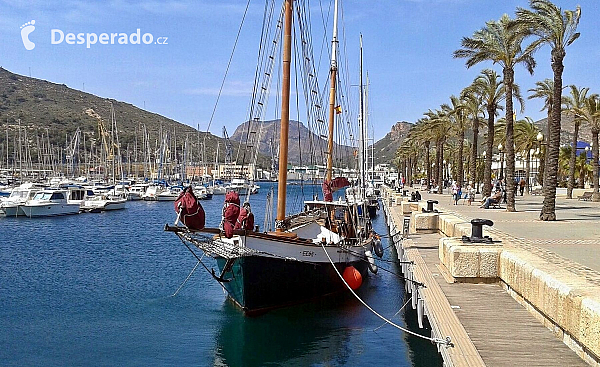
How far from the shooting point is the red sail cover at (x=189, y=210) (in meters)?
17.2

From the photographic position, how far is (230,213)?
17.5 metres

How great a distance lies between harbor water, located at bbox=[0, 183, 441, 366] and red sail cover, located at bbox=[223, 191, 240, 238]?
108 inches

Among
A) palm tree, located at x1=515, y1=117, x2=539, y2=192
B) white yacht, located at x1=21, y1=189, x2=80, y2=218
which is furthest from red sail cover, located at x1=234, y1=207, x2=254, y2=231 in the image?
palm tree, located at x1=515, y1=117, x2=539, y2=192

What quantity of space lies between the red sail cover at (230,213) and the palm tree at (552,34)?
1651 centimetres

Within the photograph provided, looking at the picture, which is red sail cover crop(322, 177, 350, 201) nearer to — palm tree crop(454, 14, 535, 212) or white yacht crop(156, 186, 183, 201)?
palm tree crop(454, 14, 535, 212)

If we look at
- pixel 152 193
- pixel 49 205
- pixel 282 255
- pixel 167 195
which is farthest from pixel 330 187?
pixel 152 193

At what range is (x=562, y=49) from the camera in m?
28.9

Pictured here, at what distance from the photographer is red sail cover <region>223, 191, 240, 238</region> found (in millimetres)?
17203

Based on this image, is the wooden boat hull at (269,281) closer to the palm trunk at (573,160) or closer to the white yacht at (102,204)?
the palm trunk at (573,160)

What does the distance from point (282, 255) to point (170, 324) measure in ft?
12.4

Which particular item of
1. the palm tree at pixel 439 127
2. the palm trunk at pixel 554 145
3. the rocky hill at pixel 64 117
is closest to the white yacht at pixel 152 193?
the palm tree at pixel 439 127

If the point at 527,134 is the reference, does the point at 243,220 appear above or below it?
below

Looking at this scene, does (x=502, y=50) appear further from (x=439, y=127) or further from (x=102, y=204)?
(x=102, y=204)

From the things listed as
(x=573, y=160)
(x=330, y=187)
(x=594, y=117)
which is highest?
(x=594, y=117)
